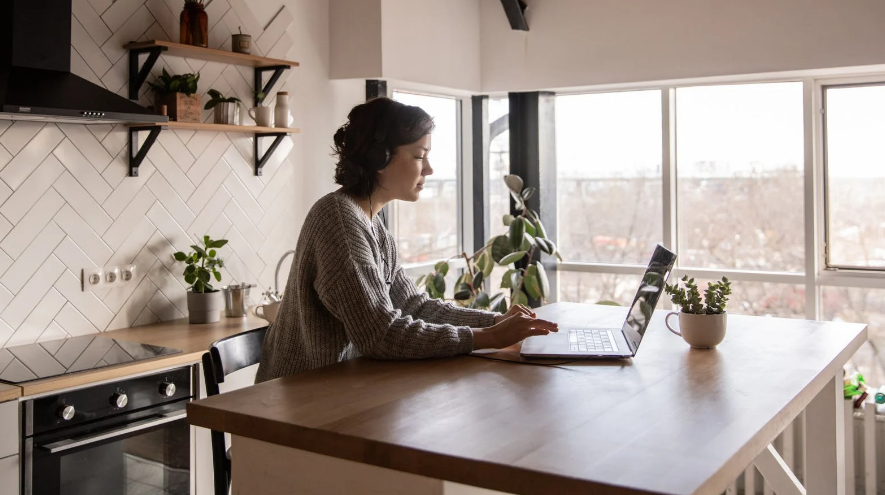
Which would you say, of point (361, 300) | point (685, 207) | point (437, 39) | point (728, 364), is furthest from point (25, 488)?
point (685, 207)

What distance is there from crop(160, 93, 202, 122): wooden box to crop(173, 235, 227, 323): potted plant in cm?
47

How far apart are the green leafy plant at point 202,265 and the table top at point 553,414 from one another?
1486 mm

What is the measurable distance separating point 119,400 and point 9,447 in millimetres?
327

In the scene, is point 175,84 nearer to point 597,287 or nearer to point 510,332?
point 510,332

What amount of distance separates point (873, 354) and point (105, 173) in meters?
3.23

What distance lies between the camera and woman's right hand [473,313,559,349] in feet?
6.18

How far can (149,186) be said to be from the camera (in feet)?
10.1

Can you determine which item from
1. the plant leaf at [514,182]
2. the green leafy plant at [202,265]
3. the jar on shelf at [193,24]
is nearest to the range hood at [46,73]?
the jar on shelf at [193,24]

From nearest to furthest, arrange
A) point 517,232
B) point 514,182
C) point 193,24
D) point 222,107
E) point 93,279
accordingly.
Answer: point 93,279, point 193,24, point 222,107, point 517,232, point 514,182

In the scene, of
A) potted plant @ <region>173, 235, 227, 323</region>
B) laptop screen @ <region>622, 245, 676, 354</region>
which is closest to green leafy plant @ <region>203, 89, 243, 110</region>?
potted plant @ <region>173, 235, 227, 323</region>

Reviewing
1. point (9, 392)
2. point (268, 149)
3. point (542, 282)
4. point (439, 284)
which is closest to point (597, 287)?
point (542, 282)

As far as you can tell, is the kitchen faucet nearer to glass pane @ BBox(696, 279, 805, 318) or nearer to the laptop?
the laptop

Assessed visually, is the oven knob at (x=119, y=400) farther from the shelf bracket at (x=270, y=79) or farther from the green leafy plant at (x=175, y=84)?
the shelf bracket at (x=270, y=79)

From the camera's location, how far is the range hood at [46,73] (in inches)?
95.3
